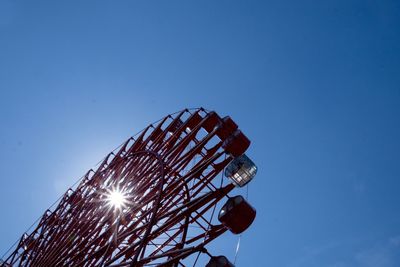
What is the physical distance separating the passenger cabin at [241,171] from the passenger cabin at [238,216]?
0.54 m

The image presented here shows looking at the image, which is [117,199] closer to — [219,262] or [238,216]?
[238,216]

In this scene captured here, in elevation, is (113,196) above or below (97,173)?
below

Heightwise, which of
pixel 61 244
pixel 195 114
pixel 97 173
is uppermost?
pixel 195 114

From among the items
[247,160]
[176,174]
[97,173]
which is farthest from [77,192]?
[247,160]

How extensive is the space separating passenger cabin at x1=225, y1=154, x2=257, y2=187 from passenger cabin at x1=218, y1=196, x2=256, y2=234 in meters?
0.54

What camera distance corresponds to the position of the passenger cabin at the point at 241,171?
9086mm

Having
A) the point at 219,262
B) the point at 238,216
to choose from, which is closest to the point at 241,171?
the point at 238,216

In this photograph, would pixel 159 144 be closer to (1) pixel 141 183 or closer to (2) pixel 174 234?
(1) pixel 141 183

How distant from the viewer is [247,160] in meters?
9.36

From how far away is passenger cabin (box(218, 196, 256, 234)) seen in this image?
28.0 ft

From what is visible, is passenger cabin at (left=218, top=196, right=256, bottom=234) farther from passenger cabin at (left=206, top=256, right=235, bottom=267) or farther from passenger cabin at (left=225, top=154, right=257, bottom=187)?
passenger cabin at (left=206, top=256, right=235, bottom=267)

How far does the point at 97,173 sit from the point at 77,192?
1040 mm

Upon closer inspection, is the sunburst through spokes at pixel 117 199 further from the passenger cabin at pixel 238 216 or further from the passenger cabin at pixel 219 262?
the passenger cabin at pixel 219 262

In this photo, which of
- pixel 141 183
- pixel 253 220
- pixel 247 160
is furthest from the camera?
pixel 141 183
